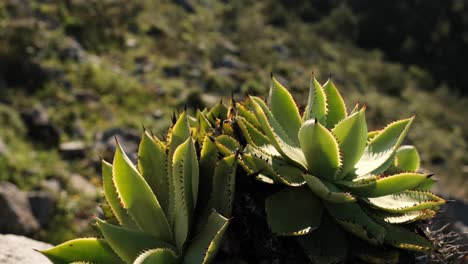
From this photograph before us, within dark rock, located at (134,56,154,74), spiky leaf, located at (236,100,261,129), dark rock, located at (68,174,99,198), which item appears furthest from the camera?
dark rock, located at (134,56,154,74)

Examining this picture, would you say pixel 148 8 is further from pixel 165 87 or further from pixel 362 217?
pixel 362 217

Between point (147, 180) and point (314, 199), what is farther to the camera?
point (147, 180)

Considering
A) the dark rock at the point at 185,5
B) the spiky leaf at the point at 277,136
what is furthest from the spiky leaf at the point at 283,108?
the dark rock at the point at 185,5

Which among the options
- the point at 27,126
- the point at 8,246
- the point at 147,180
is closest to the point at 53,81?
the point at 27,126

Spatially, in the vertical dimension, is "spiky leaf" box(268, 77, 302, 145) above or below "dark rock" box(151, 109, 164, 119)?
above

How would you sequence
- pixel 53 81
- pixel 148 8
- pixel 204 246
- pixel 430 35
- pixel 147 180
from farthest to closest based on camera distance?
pixel 430 35 → pixel 148 8 → pixel 53 81 → pixel 147 180 → pixel 204 246

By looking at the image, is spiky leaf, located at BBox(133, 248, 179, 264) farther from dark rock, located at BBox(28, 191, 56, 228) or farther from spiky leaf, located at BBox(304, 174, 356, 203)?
dark rock, located at BBox(28, 191, 56, 228)

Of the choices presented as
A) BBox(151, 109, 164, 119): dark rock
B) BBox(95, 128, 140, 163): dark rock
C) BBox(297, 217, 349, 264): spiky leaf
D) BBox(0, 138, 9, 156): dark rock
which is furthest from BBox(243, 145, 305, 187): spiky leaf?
BBox(151, 109, 164, 119): dark rock
